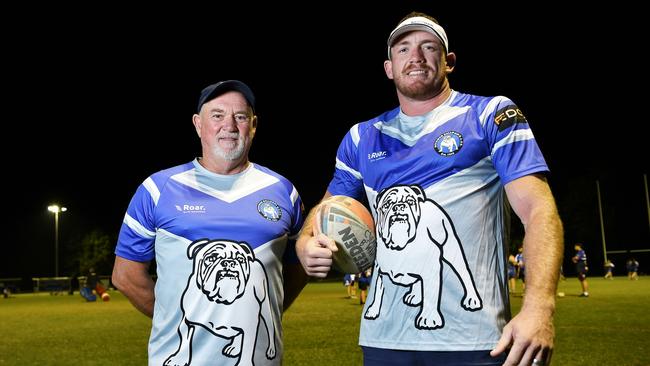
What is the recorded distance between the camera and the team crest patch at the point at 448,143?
11.3 ft

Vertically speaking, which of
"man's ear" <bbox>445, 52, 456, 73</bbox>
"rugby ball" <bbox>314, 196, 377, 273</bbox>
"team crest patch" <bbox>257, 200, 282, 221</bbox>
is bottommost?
"rugby ball" <bbox>314, 196, 377, 273</bbox>

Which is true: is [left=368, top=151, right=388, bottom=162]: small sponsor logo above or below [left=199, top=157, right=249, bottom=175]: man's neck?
below

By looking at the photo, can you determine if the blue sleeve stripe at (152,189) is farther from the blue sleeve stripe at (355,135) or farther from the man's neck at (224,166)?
the blue sleeve stripe at (355,135)

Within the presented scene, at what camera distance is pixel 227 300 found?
417cm

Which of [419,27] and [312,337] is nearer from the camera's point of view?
[419,27]

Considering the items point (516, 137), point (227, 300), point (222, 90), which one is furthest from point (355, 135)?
point (227, 300)

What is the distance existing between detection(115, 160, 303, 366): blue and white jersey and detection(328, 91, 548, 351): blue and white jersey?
3.21 feet

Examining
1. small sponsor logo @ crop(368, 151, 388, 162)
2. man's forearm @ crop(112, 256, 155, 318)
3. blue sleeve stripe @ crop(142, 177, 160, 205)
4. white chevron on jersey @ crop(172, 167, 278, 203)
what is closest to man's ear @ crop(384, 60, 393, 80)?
small sponsor logo @ crop(368, 151, 388, 162)

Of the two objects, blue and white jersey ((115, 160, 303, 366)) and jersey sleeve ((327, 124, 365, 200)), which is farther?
blue and white jersey ((115, 160, 303, 366))

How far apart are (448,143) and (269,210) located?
1565 millimetres

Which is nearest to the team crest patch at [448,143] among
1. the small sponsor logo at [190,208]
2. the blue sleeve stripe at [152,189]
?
the small sponsor logo at [190,208]

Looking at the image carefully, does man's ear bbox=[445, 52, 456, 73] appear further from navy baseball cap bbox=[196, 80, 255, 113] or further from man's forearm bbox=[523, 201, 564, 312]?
navy baseball cap bbox=[196, 80, 255, 113]

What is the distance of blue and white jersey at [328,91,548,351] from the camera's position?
3.25 metres

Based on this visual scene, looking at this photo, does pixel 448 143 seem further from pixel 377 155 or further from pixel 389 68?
pixel 389 68
